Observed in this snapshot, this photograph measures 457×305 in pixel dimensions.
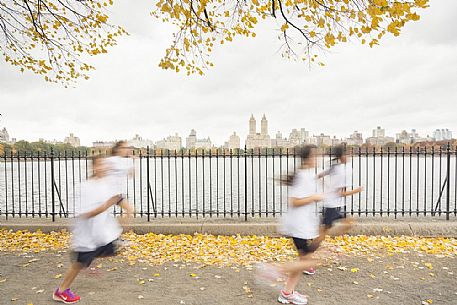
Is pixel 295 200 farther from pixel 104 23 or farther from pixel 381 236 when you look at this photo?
pixel 104 23

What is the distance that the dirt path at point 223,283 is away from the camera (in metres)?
4.74

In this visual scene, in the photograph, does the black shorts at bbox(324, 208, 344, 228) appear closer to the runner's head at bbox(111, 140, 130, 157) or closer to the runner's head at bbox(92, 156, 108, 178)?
the runner's head at bbox(111, 140, 130, 157)

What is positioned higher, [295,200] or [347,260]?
[295,200]

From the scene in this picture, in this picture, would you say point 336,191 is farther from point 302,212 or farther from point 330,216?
point 302,212

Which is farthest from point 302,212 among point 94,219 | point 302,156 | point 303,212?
point 94,219

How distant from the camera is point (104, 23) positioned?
9500 mm

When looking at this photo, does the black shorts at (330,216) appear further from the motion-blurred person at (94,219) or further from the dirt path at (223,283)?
the motion-blurred person at (94,219)

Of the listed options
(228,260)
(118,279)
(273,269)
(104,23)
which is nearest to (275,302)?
(273,269)

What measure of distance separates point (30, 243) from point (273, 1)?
694 cm

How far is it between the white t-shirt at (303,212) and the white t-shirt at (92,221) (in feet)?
7.15

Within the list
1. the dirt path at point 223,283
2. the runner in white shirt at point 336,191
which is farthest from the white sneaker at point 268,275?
the runner in white shirt at point 336,191

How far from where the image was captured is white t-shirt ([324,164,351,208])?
5273mm

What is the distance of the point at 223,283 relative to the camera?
210 inches

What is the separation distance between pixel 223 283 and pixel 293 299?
3.90 ft
